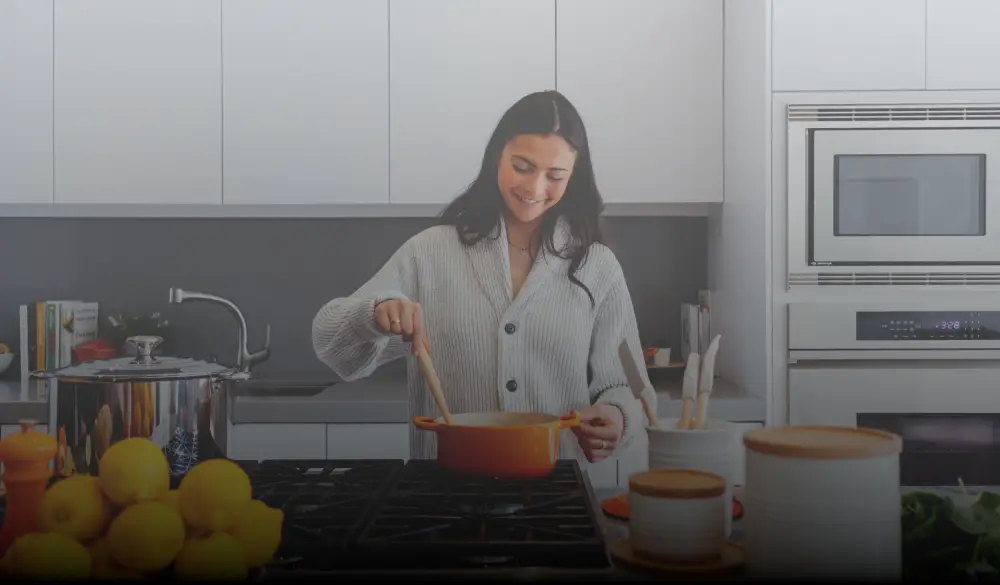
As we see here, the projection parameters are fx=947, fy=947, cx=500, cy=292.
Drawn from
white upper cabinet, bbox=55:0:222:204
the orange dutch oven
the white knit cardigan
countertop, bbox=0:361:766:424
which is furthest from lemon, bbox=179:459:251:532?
white upper cabinet, bbox=55:0:222:204

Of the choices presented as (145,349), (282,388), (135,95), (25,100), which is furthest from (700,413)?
(25,100)

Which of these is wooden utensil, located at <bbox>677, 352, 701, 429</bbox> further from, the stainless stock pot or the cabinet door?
the cabinet door

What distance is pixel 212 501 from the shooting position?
29.5 inches

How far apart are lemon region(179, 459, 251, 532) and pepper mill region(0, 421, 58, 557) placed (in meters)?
0.13

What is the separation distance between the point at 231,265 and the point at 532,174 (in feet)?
3.70

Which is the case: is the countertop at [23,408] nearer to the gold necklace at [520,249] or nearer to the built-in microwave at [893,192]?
the gold necklace at [520,249]

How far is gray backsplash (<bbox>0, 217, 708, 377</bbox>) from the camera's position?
2.63m

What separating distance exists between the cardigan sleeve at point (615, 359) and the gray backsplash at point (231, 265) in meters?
0.78

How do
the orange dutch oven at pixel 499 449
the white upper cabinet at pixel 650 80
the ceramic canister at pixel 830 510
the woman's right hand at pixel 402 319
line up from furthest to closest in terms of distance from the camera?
the white upper cabinet at pixel 650 80
the woman's right hand at pixel 402 319
the orange dutch oven at pixel 499 449
the ceramic canister at pixel 830 510

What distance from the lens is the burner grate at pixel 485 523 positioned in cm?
79

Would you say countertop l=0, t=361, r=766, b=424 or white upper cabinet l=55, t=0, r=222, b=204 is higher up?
white upper cabinet l=55, t=0, r=222, b=204

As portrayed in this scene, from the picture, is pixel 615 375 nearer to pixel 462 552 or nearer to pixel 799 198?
pixel 799 198

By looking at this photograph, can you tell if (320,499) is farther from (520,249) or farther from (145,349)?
(520,249)

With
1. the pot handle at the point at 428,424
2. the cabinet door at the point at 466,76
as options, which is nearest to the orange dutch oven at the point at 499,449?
the pot handle at the point at 428,424
